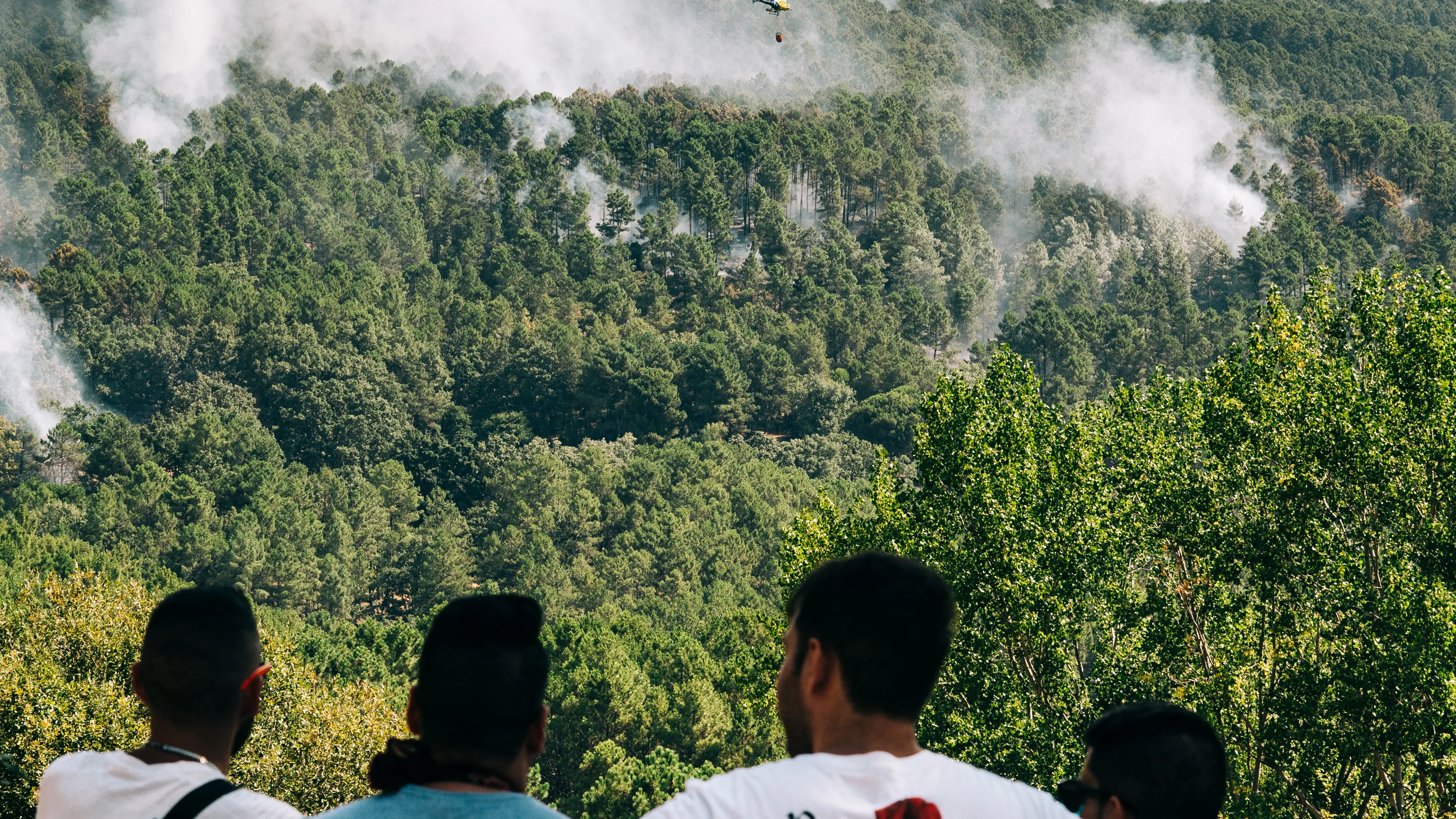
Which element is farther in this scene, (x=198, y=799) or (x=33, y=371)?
(x=33, y=371)

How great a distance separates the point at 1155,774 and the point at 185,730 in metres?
3.19

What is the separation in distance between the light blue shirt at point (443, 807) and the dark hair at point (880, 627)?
871 millimetres

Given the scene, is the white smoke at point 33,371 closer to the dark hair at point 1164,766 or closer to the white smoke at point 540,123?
the white smoke at point 540,123

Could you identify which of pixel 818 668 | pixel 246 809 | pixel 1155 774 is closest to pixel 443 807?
pixel 246 809

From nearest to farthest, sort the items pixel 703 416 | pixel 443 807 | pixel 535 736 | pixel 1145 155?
pixel 443 807 → pixel 535 736 → pixel 703 416 → pixel 1145 155

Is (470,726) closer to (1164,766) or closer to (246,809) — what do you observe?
(246,809)

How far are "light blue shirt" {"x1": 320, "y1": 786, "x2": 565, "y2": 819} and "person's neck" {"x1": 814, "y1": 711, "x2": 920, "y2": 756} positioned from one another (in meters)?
0.79

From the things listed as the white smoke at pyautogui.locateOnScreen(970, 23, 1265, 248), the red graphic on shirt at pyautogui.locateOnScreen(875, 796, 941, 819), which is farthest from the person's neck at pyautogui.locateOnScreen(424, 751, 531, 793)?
the white smoke at pyautogui.locateOnScreen(970, 23, 1265, 248)

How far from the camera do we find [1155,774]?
4.49 m

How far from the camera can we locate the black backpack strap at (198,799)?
14.1 feet

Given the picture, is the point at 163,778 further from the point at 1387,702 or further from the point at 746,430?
the point at 746,430

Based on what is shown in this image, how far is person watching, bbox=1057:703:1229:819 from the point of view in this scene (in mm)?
4477

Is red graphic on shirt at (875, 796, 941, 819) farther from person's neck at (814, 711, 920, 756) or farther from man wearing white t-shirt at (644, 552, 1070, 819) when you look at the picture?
person's neck at (814, 711, 920, 756)

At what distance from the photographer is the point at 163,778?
14.4 ft
